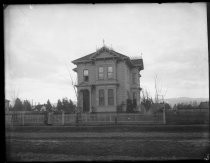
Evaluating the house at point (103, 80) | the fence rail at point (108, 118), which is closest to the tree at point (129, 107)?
the house at point (103, 80)

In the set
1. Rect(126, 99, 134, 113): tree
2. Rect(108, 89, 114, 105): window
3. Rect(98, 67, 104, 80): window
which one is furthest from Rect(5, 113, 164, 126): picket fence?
Rect(98, 67, 104, 80): window

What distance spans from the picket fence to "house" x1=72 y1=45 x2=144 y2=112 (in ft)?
16.7

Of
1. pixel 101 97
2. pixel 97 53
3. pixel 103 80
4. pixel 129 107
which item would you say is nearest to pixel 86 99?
pixel 101 97

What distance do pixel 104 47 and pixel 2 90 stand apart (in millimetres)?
23015

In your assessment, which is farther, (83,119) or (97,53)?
(97,53)

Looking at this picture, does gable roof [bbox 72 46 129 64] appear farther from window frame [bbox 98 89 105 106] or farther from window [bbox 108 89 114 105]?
window [bbox 108 89 114 105]

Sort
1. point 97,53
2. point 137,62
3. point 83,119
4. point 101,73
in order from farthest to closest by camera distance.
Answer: point 137,62 → point 101,73 → point 97,53 → point 83,119

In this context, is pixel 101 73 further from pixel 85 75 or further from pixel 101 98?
pixel 101 98

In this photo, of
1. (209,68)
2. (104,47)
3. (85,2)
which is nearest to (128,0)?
(85,2)

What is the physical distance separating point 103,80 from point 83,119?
6301mm

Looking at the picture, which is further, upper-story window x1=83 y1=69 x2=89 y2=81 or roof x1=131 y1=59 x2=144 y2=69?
roof x1=131 y1=59 x2=144 y2=69

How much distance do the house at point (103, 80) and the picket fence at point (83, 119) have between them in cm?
509

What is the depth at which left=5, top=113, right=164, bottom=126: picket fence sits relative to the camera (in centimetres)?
2019

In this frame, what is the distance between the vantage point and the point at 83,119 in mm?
21406
